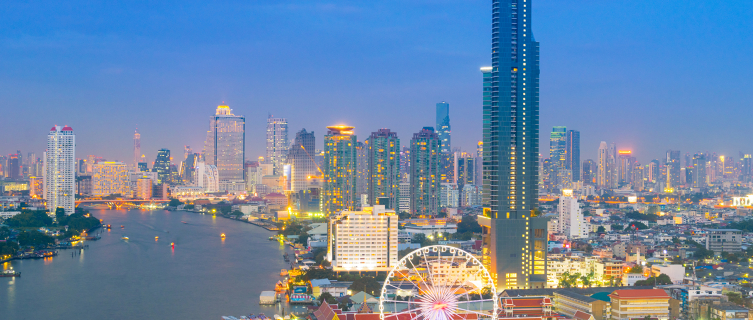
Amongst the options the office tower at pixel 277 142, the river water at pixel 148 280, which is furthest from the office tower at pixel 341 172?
the office tower at pixel 277 142

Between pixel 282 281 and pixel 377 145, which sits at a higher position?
pixel 377 145

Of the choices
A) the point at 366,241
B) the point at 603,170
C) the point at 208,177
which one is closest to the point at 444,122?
the point at 603,170

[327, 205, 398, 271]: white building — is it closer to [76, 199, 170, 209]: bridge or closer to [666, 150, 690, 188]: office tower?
[76, 199, 170, 209]: bridge

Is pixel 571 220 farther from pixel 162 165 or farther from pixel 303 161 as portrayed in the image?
pixel 162 165

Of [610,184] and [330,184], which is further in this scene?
[610,184]

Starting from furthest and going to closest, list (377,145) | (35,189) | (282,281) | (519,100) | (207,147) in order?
1. (207,147)
2. (35,189)
3. (377,145)
4. (282,281)
5. (519,100)

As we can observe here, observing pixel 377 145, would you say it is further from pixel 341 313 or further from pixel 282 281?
pixel 341 313

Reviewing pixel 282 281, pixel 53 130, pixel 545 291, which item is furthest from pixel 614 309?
pixel 53 130

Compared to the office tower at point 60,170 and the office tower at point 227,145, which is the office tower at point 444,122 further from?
the office tower at point 60,170
